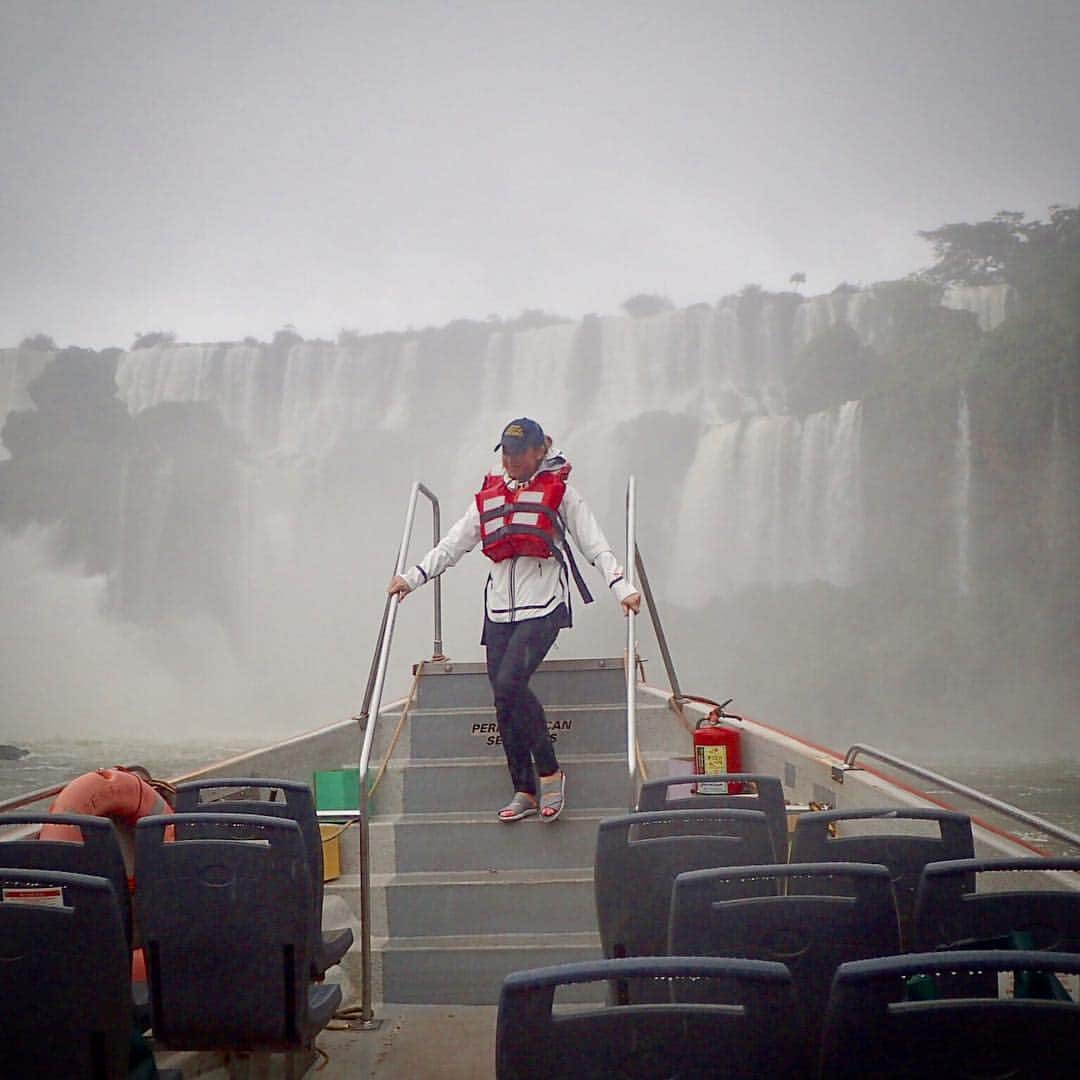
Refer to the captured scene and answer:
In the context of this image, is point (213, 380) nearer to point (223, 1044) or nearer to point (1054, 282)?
point (1054, 282)

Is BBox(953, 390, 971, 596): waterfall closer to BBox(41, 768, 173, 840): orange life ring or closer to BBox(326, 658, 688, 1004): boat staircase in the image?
BBox(326, 658, 688, 1004): boat staircase

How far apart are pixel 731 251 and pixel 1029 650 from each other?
898 centimetres

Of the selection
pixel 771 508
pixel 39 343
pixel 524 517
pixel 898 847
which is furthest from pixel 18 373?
pixel 898 847

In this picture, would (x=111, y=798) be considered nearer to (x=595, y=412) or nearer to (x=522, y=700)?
(x=522, y=700)

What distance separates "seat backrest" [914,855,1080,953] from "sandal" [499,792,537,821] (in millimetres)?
2173

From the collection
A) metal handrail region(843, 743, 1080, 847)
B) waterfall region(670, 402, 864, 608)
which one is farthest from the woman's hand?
waterfall region(670, 402, 864, 608)

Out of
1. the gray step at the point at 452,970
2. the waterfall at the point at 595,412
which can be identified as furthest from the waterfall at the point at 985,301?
the gray step at the point at 452,970

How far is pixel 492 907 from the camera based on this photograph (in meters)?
3.53

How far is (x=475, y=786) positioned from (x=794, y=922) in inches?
104

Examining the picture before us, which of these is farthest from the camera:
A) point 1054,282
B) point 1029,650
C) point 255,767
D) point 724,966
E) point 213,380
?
point 213,380

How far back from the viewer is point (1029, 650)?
680 inches

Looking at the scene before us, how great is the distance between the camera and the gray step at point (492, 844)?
378 centimetres

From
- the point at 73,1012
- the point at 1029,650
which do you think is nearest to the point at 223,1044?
the point at 73,1012

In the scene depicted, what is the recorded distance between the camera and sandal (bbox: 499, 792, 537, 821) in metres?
3.79
